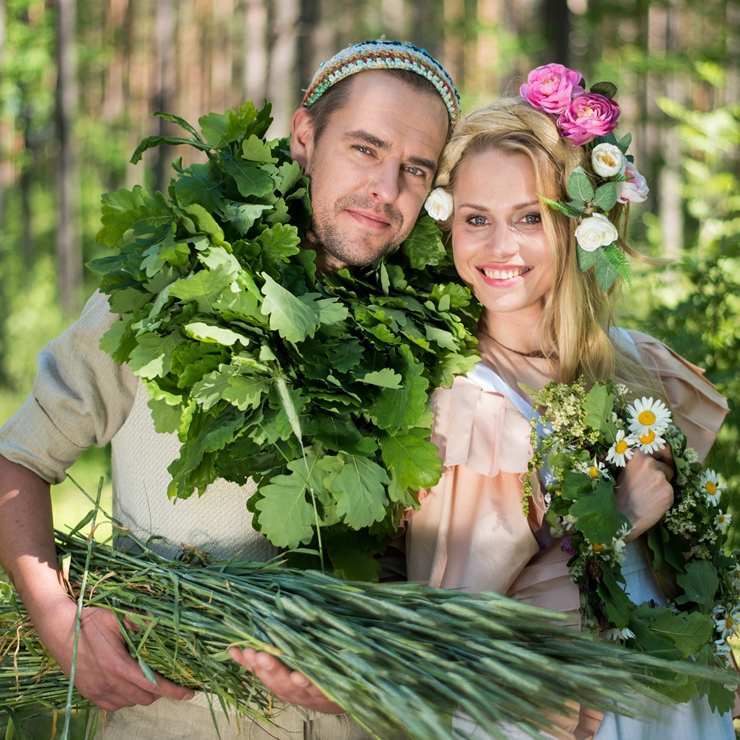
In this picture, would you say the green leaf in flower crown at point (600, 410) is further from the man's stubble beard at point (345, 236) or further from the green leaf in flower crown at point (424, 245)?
the man's stubble beard at point (345, 236)

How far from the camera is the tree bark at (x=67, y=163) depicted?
14.7 m

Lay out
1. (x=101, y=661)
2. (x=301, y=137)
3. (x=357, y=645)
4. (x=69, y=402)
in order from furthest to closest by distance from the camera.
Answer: (x=301, y=137), (x=69, y=402), (x=101, y=661), (x=357, y=645)

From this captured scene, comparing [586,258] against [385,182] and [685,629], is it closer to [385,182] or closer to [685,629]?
[385,182]

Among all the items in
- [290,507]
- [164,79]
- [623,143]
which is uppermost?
[164,79]

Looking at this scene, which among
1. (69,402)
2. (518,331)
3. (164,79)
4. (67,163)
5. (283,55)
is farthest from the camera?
(164,79)

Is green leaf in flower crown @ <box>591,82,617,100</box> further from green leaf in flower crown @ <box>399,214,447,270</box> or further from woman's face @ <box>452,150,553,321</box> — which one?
green leaf in flower crown @ <box>399,214,447,270</box>

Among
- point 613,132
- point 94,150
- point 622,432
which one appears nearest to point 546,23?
point 613,132

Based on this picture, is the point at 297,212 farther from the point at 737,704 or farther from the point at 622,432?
the point at 737,704

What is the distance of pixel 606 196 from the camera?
280 centimetres

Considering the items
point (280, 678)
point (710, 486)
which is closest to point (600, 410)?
point (710, 486)

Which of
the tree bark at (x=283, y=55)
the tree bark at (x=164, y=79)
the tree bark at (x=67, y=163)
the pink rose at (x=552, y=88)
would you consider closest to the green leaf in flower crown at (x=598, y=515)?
the pink rose at (x=552, y=88)

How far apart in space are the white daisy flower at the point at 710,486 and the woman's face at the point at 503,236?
0.82 meters

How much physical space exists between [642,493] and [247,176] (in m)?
1.58

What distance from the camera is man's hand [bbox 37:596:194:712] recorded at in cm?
221
